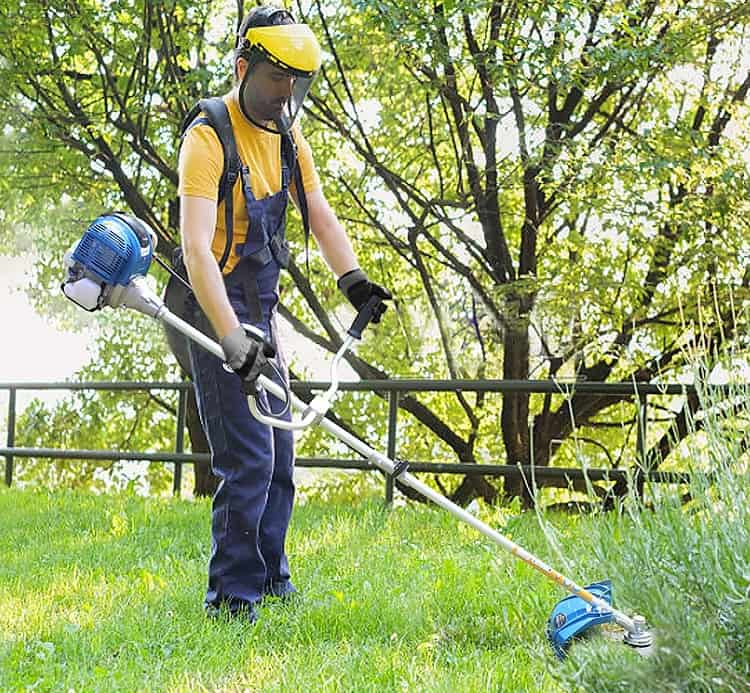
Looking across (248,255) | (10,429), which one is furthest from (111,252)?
(10,429)

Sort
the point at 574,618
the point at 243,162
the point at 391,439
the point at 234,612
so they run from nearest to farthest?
the point at 574,618 < the point at 243,162 < the point at 234,612 < the point at 391,439

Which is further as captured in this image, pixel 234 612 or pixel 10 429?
pixel 10 429

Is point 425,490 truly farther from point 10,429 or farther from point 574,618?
point 10,429

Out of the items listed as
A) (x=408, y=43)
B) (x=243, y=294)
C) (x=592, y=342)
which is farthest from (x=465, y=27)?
(x=243, y=294)

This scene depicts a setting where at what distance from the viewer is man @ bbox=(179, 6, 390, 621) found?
3.78 metres

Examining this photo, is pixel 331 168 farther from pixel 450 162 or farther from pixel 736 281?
pixel 736 281

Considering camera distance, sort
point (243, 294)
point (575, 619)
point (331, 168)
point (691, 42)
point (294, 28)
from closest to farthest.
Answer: point (575, 619) < point (294, 28) < point (243, 294) < point (691, 42) < point (331, 168)

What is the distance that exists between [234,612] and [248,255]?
4.14 feet

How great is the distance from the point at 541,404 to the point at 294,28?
30.1 ft

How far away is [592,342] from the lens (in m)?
9.42

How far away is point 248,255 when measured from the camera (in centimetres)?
405

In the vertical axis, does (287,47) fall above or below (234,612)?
Result: above

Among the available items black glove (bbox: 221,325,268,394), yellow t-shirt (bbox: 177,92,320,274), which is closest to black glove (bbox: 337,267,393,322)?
yellow t-shirt (bbox: 177,92,320,274)

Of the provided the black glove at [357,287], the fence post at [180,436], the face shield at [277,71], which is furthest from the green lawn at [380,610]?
the fence post at [180,436]
